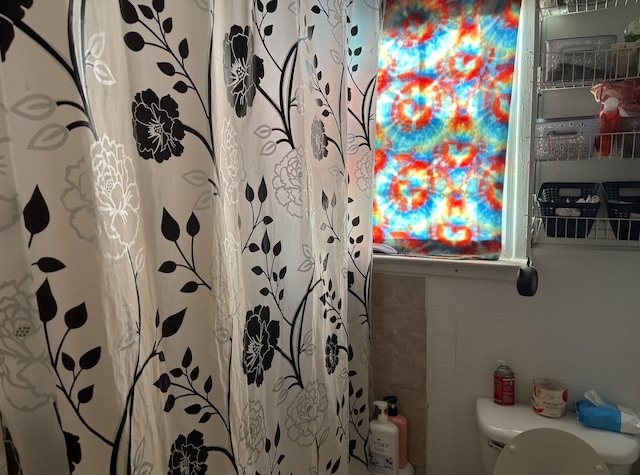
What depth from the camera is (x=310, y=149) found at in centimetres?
130

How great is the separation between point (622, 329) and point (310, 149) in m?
1.14

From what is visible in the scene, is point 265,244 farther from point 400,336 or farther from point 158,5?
point 400,336

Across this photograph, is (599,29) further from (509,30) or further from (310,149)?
(310,149)

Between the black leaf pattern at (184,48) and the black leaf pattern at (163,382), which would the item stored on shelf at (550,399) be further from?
the black leaf pattern at (184,48)

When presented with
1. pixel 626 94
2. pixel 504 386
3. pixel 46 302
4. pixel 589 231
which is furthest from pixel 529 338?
pixel 46 302

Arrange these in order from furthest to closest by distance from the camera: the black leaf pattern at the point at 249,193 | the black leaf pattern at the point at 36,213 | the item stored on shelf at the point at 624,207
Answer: the item stored on shelf at the point at 624,207 < the black leaf pattern at the point at 249,193 < the black leaf pattern at the point at 36,213

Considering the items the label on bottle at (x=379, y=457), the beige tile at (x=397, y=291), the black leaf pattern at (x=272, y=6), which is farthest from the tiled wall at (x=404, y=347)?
the black leaf pattern at (x=272, y=6)

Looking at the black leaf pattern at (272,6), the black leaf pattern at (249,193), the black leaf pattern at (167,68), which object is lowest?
the black leaf pattern at (249,193)

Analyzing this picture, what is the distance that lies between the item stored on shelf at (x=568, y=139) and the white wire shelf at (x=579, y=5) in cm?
32

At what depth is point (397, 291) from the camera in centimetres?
163

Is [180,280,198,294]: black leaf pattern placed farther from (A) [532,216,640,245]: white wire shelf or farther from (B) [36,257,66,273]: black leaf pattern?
(A) [532,216,640,245]: white wire shelf

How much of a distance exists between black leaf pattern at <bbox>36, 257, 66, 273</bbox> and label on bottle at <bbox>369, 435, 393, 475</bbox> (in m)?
1.31

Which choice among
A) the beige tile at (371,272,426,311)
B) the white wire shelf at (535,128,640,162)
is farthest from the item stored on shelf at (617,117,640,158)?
the beige tile at (371,272,426,311)

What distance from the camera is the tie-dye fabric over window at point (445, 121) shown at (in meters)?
1.48
